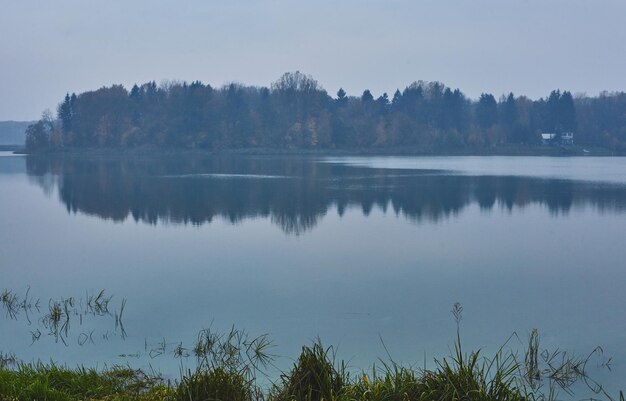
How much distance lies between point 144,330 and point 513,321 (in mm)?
4746

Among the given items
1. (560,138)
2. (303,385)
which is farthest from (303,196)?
(560,138)

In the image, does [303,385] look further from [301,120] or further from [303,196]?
[301,120]

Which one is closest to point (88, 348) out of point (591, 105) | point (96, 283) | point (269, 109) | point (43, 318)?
point (43, 318)

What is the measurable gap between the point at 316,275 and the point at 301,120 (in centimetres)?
7170

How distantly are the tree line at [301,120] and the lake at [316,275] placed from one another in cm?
5550

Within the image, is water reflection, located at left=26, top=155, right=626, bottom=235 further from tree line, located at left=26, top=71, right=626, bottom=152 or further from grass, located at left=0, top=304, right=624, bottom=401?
tree line, located at left=26, top=71, right=626, bottom=152

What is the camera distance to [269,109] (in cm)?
8275

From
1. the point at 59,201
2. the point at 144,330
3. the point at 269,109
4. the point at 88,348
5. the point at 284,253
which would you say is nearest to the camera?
the point at 88,348

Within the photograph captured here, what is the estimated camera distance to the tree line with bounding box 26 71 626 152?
79375 millimetres

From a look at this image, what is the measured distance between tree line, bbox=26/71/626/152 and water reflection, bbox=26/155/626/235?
42581mm

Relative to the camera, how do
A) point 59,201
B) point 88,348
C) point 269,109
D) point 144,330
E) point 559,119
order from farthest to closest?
1. point 559,119
2. point 269,109
3. point 59,201
4. point 144,330
5. point 88,348

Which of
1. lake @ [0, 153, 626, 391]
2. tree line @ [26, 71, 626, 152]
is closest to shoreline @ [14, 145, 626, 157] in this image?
tree line @ [26, 71, 626, 152]

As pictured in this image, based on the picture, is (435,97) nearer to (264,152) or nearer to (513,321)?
(264,152)

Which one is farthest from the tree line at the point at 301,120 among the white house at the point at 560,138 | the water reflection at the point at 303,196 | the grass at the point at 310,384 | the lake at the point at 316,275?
the grass at the point at 310,384
